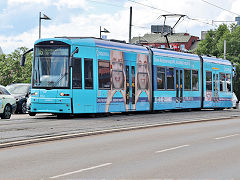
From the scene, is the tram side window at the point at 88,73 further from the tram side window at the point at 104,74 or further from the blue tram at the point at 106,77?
the tram side window at the point at 104,74

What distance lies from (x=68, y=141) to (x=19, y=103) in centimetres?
1626

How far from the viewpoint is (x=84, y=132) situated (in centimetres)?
1600

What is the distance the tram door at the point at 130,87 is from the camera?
24938mm

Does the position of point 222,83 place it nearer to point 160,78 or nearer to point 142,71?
point 160,78

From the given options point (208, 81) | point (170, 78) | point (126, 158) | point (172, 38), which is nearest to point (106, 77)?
point (170, 78)

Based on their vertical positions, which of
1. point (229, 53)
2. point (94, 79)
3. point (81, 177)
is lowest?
point (81, 177)

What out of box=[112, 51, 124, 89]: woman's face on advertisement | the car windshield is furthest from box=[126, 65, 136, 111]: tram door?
the car windshield

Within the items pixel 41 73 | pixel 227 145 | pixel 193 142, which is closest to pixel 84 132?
pixel 193 142

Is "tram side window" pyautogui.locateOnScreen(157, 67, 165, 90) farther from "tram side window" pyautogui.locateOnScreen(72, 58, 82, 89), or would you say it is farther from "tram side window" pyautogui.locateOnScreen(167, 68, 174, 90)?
"tram side window" pyautogui.locateOnScreen(72, 58, 82, 89)

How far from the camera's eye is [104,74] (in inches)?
913

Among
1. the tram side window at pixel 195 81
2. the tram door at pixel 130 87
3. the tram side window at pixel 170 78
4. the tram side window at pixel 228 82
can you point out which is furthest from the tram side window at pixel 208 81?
the tram door at pixel 130 87

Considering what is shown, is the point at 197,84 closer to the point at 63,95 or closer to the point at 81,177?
the point at 63,95

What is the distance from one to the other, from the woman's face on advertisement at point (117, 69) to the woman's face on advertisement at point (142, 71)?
1727mm

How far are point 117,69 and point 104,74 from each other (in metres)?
1.17
